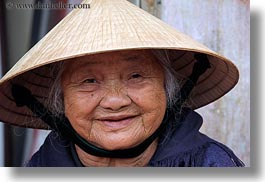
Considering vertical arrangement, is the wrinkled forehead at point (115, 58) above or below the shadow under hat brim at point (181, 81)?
above

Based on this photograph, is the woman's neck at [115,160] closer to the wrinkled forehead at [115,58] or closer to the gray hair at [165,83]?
the gray hair at [165,83]

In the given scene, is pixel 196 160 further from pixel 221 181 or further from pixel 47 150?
pixel 47 150

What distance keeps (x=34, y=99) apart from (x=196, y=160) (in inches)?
16.9

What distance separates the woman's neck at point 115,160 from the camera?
4.63 feet

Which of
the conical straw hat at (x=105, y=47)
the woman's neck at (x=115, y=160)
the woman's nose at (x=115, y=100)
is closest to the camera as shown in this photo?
the conical straw hat at (x=105, y=47)

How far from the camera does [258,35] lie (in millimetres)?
1465

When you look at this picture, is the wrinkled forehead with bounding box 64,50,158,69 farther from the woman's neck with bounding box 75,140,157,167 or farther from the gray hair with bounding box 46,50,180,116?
the woman's neck with bounding box 75,140,157,167

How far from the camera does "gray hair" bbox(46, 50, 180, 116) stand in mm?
1360

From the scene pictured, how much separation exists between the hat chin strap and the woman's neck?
0.06ft

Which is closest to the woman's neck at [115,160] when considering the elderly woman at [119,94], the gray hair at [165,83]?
the elderly woman at [119,94]

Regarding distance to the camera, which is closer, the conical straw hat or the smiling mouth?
the conical straw hat


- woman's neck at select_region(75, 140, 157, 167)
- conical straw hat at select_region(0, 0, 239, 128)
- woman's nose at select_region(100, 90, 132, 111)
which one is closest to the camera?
conical straw hat at select_region(0, 0, 239, 128)

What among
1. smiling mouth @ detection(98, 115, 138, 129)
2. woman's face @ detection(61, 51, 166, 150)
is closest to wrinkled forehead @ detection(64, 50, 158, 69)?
woman's face @ detection(61, 51, 166, 150)

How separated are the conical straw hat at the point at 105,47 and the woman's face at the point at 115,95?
0.28 ft
